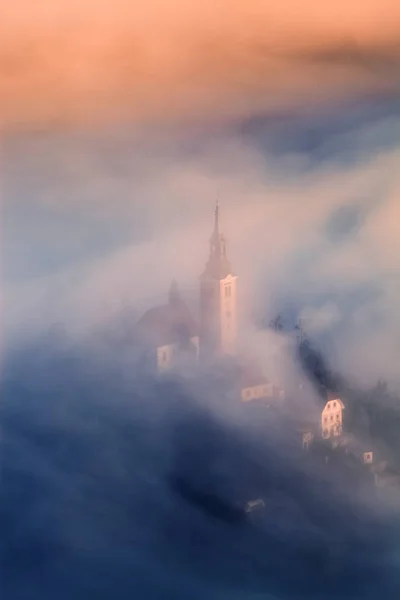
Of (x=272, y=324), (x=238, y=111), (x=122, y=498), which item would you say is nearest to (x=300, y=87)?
(x=238, y=111)

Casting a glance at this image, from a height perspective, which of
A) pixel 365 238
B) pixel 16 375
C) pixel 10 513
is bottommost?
pixel 10 513

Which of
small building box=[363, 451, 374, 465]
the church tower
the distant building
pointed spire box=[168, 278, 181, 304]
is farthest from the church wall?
small building box=[363, 451, 374, 465]

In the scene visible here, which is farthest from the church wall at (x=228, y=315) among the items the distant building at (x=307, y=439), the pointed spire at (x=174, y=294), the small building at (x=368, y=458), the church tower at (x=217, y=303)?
the small building at (x=368, y=458)

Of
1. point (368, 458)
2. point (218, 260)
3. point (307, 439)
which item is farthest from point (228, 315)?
point (368, 458)

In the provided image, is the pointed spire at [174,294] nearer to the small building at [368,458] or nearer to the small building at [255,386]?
the small building at [255,386]

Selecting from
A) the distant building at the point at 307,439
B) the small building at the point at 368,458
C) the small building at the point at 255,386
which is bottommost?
→ the small building at the point at 368,458

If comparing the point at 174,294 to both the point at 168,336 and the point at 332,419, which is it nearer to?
the point at 168,336

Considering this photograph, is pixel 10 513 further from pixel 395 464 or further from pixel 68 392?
pixel 395 464

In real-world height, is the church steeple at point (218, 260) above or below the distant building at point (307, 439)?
above
